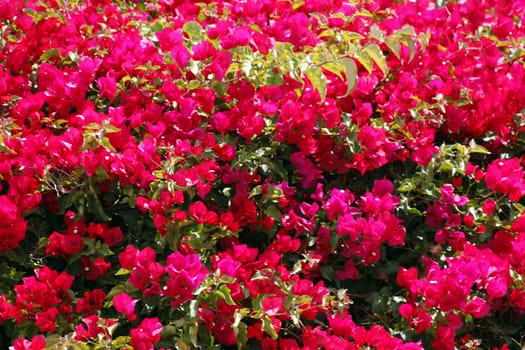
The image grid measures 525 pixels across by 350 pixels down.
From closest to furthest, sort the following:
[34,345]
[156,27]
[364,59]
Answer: [34,345], [364,59], [156,27]

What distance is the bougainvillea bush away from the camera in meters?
2.11

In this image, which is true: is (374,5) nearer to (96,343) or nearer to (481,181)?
(481,181)

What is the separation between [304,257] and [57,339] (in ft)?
2.54

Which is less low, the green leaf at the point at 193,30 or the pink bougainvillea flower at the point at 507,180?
the green leaf at the point at 193,30

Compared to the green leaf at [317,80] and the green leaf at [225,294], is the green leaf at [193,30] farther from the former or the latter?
the green leaf at [225,294]

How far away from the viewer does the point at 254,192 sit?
2.36m

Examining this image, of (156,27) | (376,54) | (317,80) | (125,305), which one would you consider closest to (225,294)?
(125,305)

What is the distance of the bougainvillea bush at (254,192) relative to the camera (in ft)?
6.93

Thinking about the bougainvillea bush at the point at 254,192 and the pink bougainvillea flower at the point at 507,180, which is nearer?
the bougainvillea bush at the point at 254,192

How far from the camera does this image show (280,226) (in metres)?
2.51

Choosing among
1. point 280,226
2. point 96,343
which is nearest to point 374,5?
point 280,226

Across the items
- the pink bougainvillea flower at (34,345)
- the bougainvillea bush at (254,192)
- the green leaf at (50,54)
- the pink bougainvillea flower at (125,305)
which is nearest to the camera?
the pink bougainvillea flower at (34,345)

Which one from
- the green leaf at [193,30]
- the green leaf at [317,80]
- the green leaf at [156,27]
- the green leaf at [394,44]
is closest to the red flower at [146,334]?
the green leaf at [317,80]

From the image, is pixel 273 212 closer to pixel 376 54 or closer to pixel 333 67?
pixel 333 67
